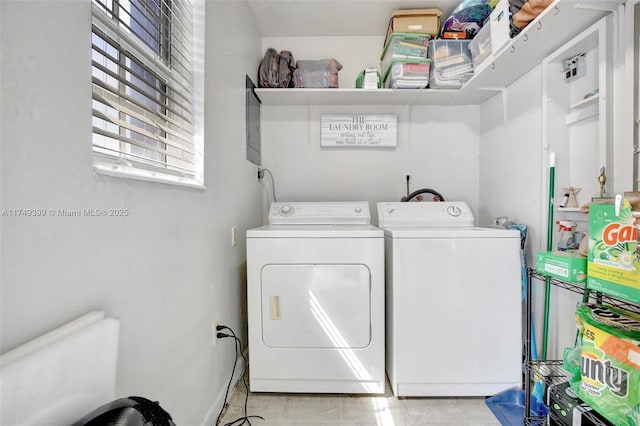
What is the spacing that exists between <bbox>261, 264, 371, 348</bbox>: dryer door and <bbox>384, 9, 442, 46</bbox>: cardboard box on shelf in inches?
69.6

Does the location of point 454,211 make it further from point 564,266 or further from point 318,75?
point 318,75

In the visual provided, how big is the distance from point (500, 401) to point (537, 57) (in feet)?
6.43

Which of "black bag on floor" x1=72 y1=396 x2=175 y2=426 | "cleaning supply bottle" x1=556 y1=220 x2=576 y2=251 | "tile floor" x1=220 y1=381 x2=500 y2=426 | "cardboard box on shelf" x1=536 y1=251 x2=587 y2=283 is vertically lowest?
"tile floor" x1=220 y1=381 x2=500 y2=426

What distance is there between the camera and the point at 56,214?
0.60m

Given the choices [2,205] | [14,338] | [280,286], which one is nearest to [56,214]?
[2,205]

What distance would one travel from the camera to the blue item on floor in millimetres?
1405

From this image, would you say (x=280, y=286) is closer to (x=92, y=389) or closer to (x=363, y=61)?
(x=92, y=389)

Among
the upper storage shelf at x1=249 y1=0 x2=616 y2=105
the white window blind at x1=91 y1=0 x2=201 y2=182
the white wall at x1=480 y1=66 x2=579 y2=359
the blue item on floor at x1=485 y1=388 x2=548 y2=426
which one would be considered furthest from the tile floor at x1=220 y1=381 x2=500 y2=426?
the upper storage shelf at x1=249 y1=0 x2=616 y2=105

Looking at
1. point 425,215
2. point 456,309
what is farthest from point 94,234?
point 425,215

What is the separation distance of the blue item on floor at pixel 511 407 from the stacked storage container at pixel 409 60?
2046mm

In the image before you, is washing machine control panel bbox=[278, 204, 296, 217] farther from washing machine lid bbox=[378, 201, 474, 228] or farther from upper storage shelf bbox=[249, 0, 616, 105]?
upper storage shelf bbox=[249, 0, 616, 105]

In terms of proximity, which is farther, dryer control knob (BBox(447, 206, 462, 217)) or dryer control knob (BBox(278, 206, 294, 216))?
dryer control knob (BBox(278, 206, 294, 216))

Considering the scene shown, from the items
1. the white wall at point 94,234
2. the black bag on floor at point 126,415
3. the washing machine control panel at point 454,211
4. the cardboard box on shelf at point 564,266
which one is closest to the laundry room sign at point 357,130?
the washing machine control panel at point 454,211

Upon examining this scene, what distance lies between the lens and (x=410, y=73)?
2.07 meters
